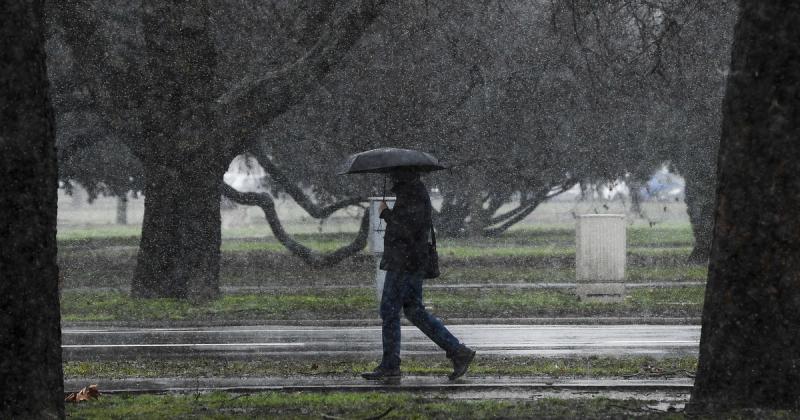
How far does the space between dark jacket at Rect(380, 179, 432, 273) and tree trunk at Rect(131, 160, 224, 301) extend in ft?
30.9

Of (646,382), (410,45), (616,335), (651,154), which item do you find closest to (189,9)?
(410,45)

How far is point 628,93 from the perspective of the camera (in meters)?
28.3

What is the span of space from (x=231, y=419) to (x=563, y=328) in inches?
347

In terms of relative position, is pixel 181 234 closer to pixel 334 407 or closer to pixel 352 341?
pixel 352 341

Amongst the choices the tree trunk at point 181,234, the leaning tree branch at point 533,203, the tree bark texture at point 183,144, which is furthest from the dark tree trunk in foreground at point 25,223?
the leaning tree branch at point 533,203

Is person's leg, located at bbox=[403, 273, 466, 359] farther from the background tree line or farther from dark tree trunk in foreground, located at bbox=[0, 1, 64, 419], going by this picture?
the background tree line

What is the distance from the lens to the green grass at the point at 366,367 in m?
10.9

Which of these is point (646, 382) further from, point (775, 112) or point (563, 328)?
point (563, 328)

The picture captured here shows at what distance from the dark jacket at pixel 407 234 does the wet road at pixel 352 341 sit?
278 cm

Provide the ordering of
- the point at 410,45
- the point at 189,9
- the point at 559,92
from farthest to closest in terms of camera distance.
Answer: the point at 559,92 < the point at 410,45 < the point at 189,9

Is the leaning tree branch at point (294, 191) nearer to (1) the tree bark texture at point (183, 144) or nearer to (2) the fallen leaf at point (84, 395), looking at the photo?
(1) the tree bark texture at point (183, 144)

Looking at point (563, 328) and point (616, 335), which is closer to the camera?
point (616, 335)

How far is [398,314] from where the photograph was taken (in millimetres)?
10359

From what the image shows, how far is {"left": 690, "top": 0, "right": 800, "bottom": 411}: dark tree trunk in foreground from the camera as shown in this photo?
7652 millimetres
